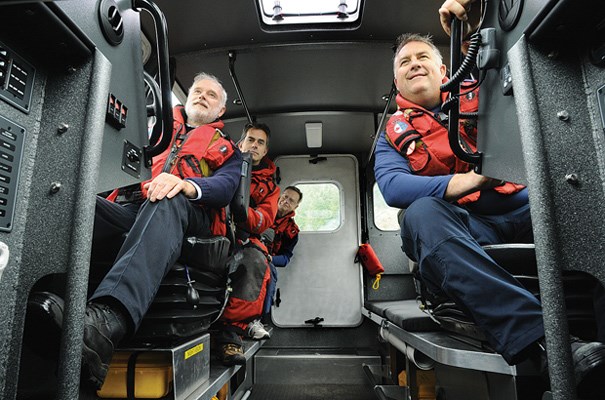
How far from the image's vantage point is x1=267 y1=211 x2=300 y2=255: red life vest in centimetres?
524

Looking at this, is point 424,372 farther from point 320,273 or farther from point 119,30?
point 320,273

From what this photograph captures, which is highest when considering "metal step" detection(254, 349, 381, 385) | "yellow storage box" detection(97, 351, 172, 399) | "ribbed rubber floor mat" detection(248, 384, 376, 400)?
"yellow storage box" detection(97, 351, 172, 399)

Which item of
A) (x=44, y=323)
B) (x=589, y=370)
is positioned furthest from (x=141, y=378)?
(x=589, y=370)

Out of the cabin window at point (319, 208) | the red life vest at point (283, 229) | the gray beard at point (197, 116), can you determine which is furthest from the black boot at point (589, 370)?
the cabin window at point (319, 208)

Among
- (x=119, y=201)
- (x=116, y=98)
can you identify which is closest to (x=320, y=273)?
(x=119, y=201)

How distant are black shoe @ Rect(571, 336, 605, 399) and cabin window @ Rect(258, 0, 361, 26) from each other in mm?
2824

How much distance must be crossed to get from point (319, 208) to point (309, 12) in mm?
3167

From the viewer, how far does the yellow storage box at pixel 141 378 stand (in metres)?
1.60

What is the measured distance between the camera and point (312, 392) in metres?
3.82

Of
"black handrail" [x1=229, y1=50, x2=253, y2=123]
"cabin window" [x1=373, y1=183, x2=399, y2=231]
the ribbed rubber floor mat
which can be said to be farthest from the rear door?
"black handrail" [x1=229, y1=50, x2=253, y2=123]

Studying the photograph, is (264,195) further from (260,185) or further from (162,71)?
(162,71)

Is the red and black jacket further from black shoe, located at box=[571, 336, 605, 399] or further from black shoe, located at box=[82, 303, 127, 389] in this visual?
black shoe, located at box=[571, 336, 605, 399]

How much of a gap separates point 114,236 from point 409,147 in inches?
64.3

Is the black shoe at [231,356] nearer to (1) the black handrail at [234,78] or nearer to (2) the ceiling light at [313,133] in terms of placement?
(1) the black handrail at [234,78]
